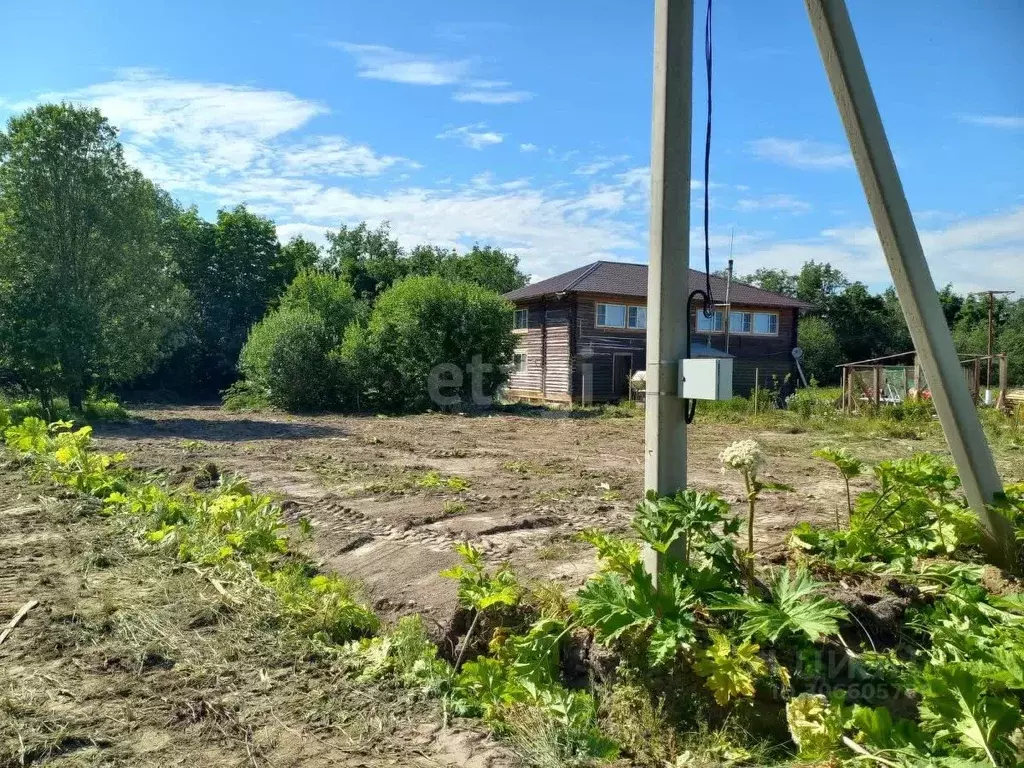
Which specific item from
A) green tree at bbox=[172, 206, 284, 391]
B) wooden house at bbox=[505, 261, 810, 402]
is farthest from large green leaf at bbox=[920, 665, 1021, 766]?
green tree at bbox=[172, 206, 284, 391]

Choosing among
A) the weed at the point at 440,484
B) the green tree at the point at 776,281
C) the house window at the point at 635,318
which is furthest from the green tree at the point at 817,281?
the weed at the point at 440,484

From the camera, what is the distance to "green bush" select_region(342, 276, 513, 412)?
81.3ft

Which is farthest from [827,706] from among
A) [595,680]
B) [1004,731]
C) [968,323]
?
[968,323]

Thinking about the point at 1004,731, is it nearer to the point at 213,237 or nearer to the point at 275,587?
the point at 275,587

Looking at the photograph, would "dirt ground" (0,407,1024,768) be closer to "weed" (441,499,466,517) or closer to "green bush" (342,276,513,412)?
"weed" (441,499,466,517)

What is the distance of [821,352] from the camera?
42.9 meters

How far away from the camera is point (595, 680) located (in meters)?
3.44

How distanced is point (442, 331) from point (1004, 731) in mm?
23039

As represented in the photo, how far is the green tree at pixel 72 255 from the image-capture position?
1753 cm

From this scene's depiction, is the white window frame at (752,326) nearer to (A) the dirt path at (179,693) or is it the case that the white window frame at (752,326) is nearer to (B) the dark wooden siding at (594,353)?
(B) the dark wooden siding at (594,353)

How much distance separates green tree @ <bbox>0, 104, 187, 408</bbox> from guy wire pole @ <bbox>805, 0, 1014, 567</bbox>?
1835cm

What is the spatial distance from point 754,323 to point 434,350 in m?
14.5

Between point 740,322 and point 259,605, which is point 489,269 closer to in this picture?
point 740,322

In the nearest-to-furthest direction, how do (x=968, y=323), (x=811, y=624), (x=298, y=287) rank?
(x=811, y=624) → (x=298, y=287) → (x=968, y=323)
